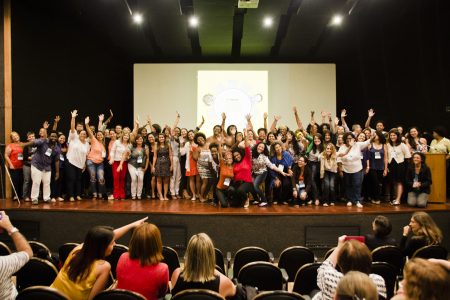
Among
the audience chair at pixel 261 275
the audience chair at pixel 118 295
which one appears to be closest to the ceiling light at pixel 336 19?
the audience chair at pixel 261 275

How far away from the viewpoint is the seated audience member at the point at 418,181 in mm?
6121

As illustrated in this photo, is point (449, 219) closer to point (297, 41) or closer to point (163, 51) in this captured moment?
point (297, 41)

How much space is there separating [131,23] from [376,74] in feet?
21.2

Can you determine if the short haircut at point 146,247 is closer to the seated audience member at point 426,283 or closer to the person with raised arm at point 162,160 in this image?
the seated audience member at point 426,283

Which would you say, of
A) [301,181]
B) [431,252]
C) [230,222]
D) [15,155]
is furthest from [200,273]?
[15,155]

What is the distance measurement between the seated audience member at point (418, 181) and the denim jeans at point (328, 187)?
1224 millimetres

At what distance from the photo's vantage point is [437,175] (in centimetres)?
650

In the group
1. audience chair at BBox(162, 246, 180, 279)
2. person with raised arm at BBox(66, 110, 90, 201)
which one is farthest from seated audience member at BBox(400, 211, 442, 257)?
person with raised arm at BBox(66, 110, 90, 201)

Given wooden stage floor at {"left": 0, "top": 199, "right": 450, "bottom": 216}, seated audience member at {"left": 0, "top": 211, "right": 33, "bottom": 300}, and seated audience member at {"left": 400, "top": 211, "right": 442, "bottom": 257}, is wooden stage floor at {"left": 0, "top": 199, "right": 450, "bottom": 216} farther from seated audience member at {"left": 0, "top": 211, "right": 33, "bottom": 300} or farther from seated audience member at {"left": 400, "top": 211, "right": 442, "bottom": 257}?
seated audience member at {"left": 0, "top": 211, "right": 33, "bottom": 300}

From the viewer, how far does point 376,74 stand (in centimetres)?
966

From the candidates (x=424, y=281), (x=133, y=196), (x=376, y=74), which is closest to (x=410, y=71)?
(x=376, y=74)

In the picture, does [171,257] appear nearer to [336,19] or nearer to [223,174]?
[223,174]

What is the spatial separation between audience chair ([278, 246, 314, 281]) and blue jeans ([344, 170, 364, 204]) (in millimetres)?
3010

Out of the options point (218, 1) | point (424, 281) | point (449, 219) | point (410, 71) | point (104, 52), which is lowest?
point (449, 219)
